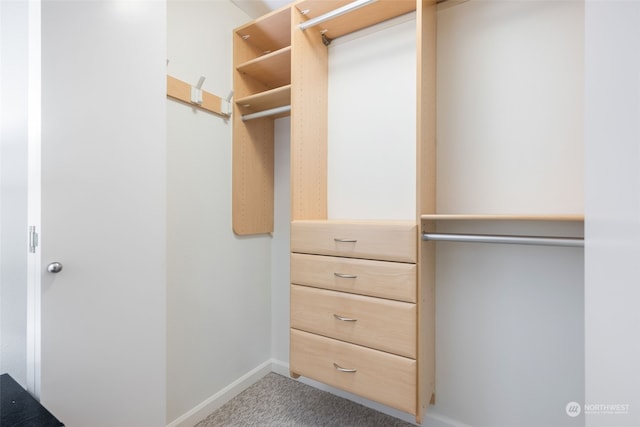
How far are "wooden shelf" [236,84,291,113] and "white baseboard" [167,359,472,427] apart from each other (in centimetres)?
178

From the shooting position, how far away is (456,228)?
1.47 m

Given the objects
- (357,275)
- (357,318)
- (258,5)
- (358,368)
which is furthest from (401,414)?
(258,5)

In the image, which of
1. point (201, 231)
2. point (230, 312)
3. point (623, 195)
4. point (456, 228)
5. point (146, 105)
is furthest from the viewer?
point (230, 312)

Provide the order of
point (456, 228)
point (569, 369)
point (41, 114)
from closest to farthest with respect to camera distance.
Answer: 1. point (41, 114)
2. point (569, 369)
3. point (456, 228)

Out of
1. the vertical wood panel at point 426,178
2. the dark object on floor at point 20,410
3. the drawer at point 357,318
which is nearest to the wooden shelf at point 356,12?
the vertical wood panel at point 426,178

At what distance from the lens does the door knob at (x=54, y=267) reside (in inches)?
32.7

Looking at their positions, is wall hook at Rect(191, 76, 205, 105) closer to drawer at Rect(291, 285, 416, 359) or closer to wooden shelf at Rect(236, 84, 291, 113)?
wooden shelf at Rect(236, 84, 291, 113)

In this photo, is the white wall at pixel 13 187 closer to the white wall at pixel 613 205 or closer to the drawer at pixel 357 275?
the drawer at pixel 357 275

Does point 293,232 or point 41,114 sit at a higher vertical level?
point 41,114

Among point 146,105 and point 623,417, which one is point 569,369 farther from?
point 146,105

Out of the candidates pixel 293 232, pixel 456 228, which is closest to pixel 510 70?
pixel 456 228

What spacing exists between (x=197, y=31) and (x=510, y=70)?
1632mm

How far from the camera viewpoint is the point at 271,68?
1836mm

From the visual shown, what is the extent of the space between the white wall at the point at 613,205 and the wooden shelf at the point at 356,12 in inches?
53.9
